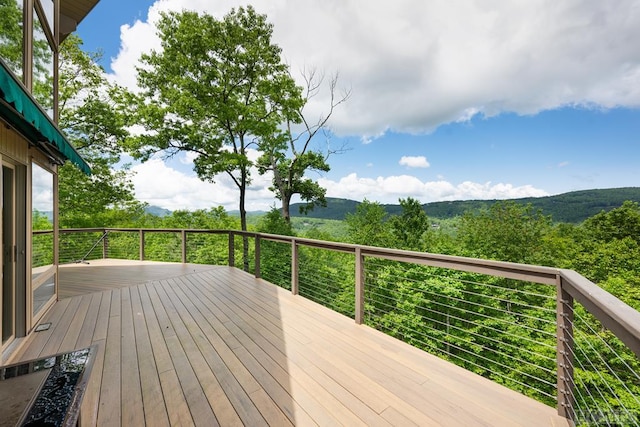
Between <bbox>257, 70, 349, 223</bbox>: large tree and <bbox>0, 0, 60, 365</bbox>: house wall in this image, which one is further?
<bbox>257, 70, 349, 223</bbox>: large tree

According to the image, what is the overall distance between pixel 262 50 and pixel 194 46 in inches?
91.4

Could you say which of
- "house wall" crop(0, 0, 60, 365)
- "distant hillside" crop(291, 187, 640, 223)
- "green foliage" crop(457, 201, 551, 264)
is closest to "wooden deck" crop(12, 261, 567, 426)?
"house wall" crop(0, 0, 60, 365)

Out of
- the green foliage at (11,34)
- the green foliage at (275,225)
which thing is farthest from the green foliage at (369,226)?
the green foliage at (11,34)

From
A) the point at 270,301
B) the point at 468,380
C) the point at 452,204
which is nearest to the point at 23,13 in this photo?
the point at 270,301

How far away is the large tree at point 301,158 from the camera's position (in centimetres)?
1295

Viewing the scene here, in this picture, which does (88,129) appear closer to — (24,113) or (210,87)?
(210,87)

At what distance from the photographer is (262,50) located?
9.84 metres

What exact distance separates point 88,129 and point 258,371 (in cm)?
1321

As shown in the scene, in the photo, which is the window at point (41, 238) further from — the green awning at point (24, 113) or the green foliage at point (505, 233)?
the green foliage at point (505, 233)

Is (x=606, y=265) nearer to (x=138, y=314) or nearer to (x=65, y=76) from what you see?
(x=138, y=314)

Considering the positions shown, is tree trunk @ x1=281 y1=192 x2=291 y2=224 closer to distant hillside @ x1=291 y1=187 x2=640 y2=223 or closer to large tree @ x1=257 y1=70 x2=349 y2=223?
large tree @ x1=257 y1=70 x2=349 y2=223

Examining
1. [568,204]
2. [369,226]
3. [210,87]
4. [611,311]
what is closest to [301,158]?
[210,87]

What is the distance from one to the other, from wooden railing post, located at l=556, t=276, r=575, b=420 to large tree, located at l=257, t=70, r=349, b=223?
11.8 m

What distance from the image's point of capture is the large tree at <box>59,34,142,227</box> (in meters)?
10.4
